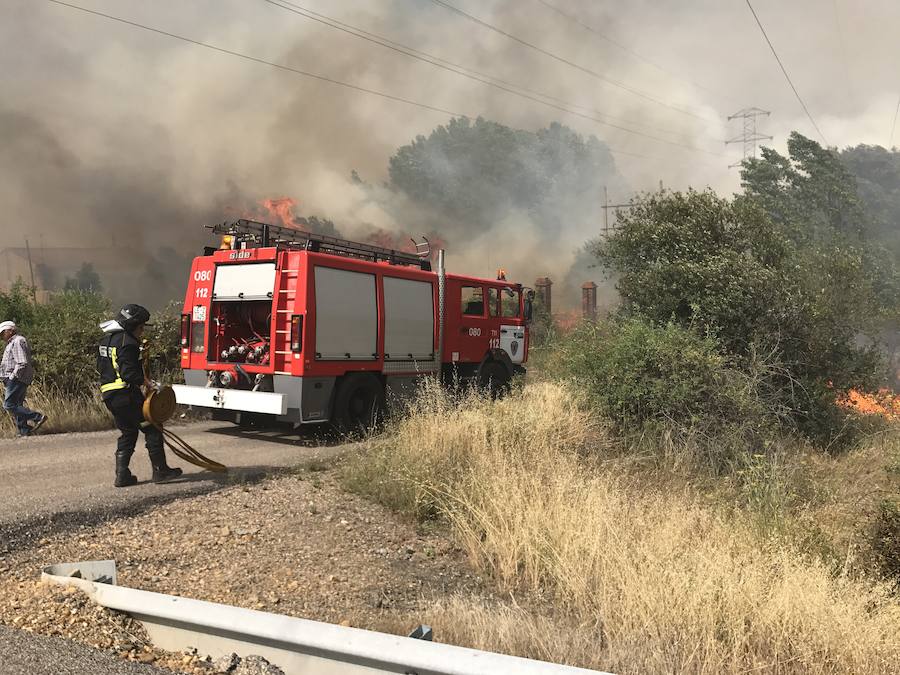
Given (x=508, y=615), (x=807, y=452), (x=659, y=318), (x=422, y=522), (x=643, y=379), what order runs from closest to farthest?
1. (x=508, y=615)
2. (x=422, y=522)
3. (x=643, y=379)
4. (x=807, y=452)
5. (x=659, y=318)

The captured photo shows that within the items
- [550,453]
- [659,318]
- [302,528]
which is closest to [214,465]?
[302,528]

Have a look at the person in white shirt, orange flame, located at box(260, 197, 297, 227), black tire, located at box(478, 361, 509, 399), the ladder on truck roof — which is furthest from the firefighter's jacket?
orange flame, located at box(260, 197, 297, 227)

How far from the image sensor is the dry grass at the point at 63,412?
28.6ft

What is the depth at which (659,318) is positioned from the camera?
10.4m

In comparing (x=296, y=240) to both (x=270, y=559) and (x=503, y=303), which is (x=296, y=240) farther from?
(x=270, y=559)

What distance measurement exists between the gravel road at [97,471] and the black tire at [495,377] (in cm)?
310

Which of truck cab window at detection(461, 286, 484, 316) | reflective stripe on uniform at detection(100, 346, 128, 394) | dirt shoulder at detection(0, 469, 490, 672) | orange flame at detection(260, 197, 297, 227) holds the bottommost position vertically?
A: dirt shoulder at detection(0, 469, 490, 672)

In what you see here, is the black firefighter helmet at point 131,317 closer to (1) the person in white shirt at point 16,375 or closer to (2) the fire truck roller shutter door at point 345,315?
(2) the fire truck roller shutter door at point 345,315

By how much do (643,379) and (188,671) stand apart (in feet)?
21.8

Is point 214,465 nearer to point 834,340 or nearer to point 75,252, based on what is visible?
point 834,340

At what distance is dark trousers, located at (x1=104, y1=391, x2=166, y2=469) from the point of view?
5520 mm

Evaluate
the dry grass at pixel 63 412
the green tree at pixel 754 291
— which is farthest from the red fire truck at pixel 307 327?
the green tree at pixel 754 291

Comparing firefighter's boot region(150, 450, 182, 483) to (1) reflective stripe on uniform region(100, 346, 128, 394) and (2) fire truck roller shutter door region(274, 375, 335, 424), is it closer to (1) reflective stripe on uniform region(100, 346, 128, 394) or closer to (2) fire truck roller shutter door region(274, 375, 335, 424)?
(1) reflective stripe on uniform region(100, 346, 128, 394)

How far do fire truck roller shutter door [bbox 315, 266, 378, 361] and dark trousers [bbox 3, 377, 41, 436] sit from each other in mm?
3675
